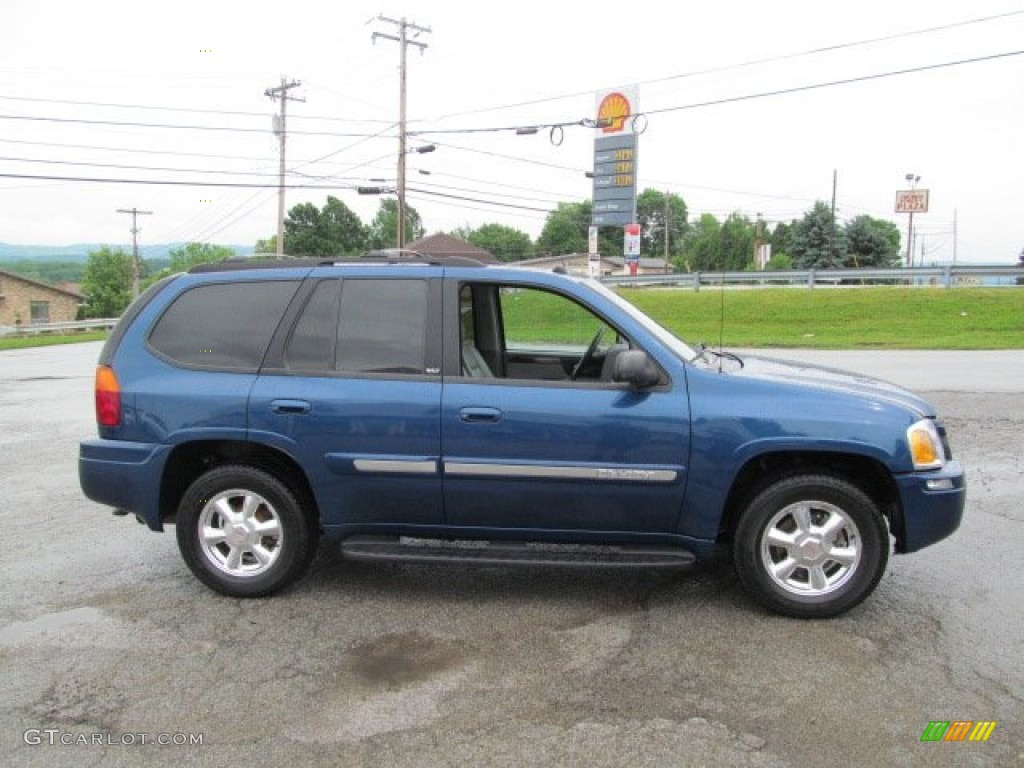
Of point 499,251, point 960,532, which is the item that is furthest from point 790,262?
point 960,532

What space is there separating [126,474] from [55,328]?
4600 centimetres

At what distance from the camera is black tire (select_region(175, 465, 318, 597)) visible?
4.29 meters

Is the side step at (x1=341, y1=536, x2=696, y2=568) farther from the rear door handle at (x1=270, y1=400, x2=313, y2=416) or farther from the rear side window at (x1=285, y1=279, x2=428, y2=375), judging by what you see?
the rear side window at (x1=285, y1=279, x2=428, y2=375)

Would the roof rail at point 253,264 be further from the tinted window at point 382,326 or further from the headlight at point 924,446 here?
the headlight at point 924,446

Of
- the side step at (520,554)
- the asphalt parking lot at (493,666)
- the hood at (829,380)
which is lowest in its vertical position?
the asphalt parking lot at (493,666)

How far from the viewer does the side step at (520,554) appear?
403 cm

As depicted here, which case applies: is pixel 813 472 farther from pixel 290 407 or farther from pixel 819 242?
pixel 819 242

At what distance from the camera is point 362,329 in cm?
432

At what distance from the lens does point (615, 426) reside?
3.98m

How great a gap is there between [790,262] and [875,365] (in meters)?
51.9

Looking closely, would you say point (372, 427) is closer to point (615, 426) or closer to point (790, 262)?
point (615, 426)

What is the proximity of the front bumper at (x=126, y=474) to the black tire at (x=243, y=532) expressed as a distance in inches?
7.1

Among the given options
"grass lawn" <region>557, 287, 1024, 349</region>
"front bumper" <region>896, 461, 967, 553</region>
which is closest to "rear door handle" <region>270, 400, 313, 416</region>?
"front bumper" <region>896, 461, 967, 553</region>

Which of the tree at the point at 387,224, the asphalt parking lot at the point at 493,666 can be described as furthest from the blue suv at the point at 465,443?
the tree at the point at 387,224
